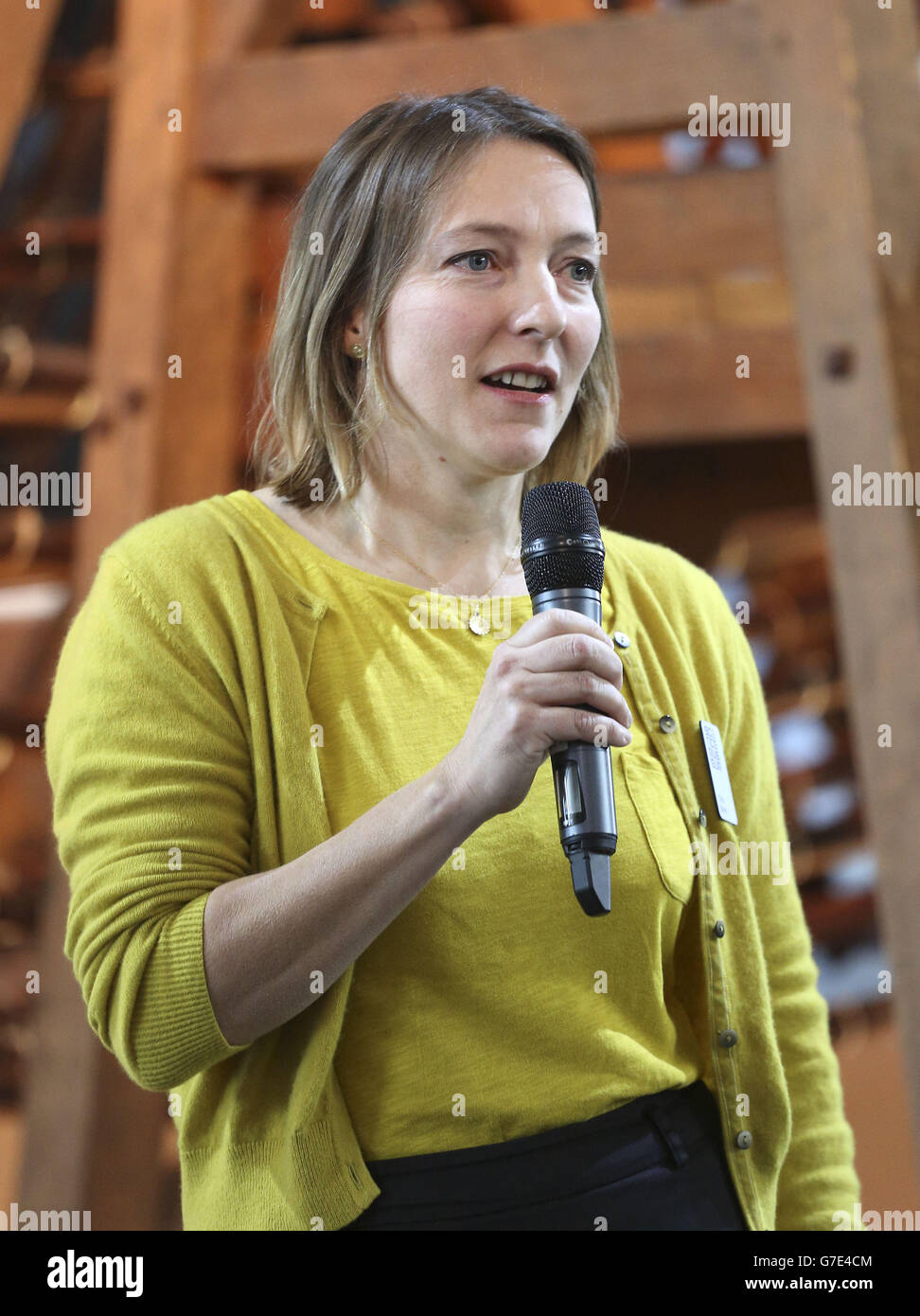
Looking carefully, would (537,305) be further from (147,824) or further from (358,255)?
(147,824)

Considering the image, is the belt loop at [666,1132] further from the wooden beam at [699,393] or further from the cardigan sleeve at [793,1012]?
the wooden beam at [699,393]

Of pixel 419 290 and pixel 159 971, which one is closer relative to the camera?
pixel 159 971

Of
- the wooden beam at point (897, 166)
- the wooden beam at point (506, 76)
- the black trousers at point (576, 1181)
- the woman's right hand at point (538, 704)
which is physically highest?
the wooden beam at point (506, 76)

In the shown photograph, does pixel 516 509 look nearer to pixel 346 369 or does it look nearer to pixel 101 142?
pixel 346 369

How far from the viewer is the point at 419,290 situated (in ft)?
4.38

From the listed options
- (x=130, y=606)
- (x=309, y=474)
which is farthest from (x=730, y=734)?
(x=130, y=606)

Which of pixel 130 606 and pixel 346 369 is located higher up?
pixel 346 369

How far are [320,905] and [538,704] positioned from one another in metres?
0.24

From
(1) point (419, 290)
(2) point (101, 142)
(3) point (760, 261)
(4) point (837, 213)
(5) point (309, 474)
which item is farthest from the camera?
(2) point (101, 142)

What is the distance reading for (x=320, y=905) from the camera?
112 cm

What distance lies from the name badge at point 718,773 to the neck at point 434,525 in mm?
248

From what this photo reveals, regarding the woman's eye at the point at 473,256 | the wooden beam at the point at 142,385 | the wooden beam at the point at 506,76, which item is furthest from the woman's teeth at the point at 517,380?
the wooden beam at the point at 142,385

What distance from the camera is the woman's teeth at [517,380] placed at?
1.30m

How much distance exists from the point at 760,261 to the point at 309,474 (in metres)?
2.12
